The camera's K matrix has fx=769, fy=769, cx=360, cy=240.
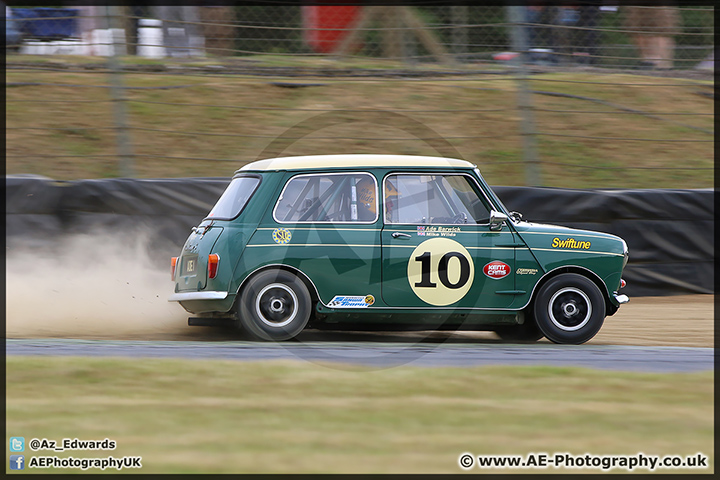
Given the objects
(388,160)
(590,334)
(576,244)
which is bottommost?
(590,334)

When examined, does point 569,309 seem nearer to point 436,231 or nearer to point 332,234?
point 436,231

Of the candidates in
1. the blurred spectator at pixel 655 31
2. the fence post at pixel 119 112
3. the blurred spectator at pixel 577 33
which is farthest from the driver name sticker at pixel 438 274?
the blurred spectator at pixel 655 31

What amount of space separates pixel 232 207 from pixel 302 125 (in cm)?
533

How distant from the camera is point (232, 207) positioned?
22.3ft

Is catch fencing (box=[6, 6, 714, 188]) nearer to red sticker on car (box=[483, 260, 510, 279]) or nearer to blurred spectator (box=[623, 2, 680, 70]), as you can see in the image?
blurred spectator (box=[623, 2, 680, 70])

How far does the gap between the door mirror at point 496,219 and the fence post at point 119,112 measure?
4815 mm

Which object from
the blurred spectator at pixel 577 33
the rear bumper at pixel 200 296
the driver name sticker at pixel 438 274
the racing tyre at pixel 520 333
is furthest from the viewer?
the blurred spectator at pixel 577 33

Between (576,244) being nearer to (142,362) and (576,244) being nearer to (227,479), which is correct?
(142,362)

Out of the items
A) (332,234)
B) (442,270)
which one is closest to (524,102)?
(442,270)

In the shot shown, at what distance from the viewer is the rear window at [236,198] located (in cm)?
674

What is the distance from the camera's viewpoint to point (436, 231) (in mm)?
6609

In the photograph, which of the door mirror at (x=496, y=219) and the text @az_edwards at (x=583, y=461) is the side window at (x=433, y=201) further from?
the text @az_edwards at (x=583, y=461)

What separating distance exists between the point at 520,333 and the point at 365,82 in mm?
6167

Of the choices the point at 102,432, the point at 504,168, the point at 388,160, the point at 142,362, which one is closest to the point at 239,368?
the point at 142,362
